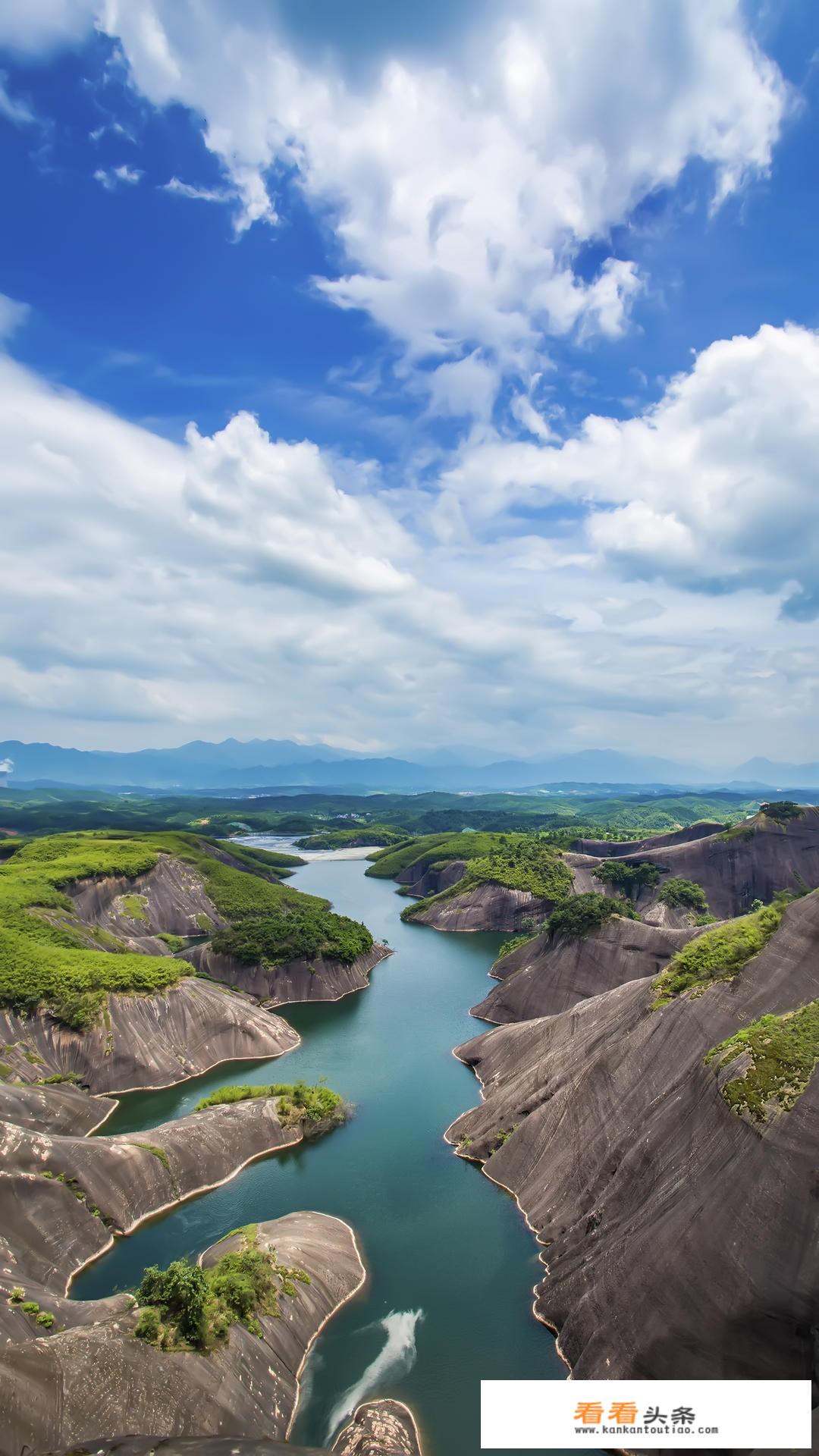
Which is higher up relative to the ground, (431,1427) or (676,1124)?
(676,1124)

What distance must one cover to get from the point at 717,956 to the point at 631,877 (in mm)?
68045

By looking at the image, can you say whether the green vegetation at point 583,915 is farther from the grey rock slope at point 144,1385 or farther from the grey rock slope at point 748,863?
the grey rock slope at point 144,1385

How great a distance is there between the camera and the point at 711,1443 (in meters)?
16.8

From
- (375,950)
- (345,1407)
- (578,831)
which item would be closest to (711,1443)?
(345,1407)

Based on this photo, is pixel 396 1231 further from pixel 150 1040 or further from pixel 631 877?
pixel 631 877

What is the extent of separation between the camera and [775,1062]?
20609 millimetres

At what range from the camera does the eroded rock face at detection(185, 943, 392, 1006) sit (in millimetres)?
63906

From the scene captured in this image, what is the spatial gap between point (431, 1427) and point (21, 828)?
21309cm

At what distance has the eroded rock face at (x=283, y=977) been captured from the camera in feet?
210

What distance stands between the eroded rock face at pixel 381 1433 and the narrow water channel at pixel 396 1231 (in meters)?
0.44

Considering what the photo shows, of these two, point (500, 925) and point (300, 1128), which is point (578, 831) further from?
point (300, 1128)

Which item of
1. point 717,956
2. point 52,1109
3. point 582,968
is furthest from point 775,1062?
point 582,968

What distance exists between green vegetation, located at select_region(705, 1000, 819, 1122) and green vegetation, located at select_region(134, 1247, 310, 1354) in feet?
54.6
